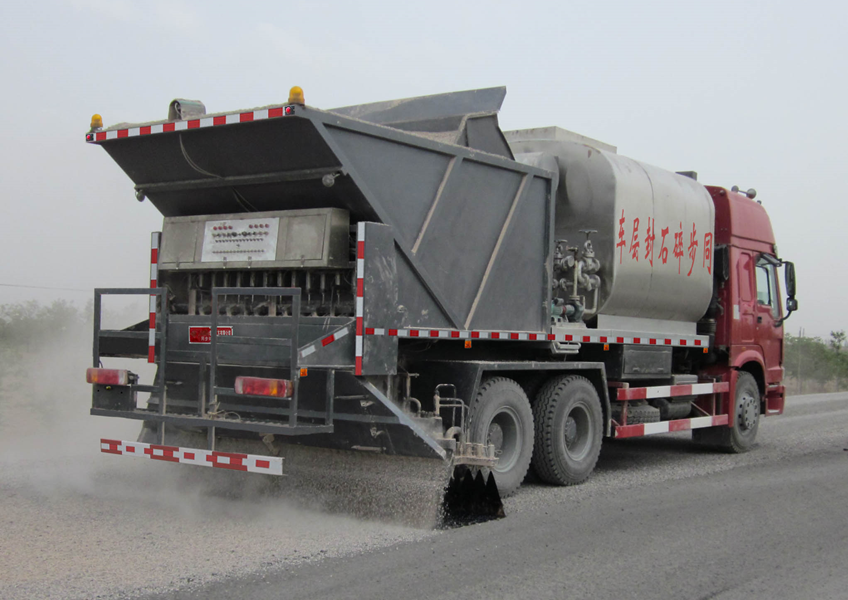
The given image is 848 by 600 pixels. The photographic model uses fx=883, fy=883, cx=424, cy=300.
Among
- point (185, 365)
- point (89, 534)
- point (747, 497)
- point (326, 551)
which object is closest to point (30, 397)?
point (185, 365)

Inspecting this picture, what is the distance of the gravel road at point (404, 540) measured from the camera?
15.7 feet

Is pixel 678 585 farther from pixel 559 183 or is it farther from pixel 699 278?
pixel 699 278

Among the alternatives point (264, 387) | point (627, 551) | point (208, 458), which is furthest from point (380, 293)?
point (627, 551)

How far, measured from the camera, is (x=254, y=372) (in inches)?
253

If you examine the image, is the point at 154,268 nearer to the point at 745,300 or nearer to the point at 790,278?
the point at 745,300

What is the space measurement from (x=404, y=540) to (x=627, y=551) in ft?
4.74

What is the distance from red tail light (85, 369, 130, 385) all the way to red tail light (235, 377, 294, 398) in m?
1.13

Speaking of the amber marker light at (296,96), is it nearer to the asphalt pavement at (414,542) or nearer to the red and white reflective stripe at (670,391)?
the asphalt pavement at (414,542)

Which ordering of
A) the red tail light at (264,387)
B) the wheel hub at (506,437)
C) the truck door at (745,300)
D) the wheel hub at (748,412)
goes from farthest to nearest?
1. the wheel hub at (748,412)
2. the truck door at (745,300)
3. the wheel hub at (506,437)
4. the red tail light at (264,387)

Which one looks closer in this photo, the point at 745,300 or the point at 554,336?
the point at 554,336

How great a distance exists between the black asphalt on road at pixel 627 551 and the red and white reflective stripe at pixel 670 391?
2.91 ft

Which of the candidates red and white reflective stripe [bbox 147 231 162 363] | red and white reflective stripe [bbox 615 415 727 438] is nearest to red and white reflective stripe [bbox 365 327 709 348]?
red and white reflective stripe [bbox 615 415 727 438]

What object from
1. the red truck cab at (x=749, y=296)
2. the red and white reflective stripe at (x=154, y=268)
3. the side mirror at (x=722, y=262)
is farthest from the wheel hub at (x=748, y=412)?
the red and white reflective stripe at (x=154, y=268)

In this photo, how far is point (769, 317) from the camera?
11.7 metres
